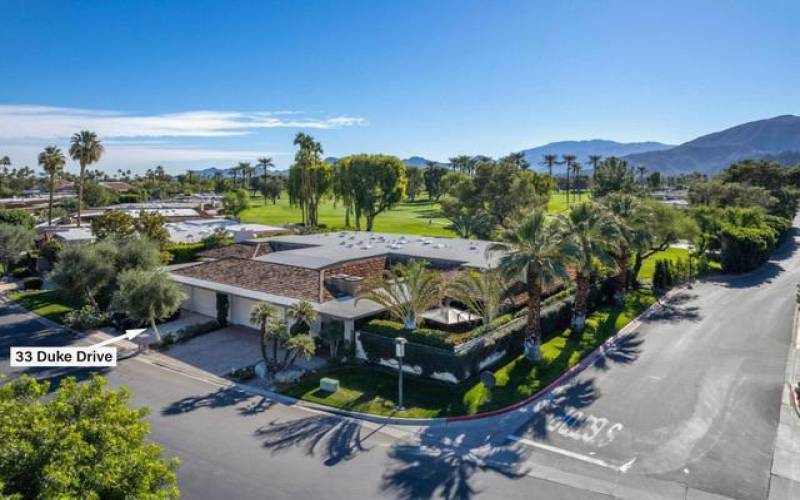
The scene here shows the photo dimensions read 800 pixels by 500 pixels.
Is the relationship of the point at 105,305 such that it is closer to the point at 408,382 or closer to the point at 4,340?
the point at 4,340

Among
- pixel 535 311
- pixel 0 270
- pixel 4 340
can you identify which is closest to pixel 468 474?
pixel 535 311

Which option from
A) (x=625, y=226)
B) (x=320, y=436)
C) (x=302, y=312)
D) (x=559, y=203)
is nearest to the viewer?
(x=320, y=436)

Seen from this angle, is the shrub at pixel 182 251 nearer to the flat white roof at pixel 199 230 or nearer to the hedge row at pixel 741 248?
the flat white roof at pixel 199 230

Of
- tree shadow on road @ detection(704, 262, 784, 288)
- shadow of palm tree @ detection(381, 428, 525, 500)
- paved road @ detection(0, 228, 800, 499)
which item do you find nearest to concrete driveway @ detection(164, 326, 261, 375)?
paved road @ detection(0, 228, 800, 499)

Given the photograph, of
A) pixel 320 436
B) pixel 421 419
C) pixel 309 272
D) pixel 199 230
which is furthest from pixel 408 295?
pixel 199 230

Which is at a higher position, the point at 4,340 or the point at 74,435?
the point at 74,435

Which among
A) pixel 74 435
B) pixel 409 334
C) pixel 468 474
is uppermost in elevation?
pixel 74 435

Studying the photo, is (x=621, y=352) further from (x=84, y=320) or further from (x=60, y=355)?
(x=84, y=320)

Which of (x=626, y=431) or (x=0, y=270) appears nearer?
(x=626, y=431)
